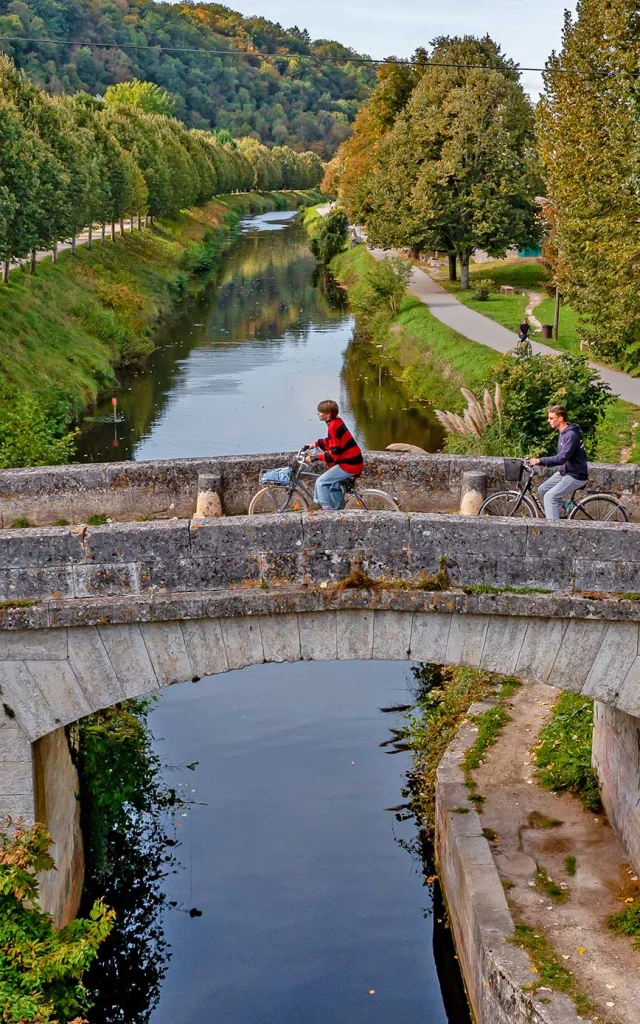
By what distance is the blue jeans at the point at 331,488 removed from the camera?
11.0m

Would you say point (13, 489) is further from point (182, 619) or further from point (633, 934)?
point (633, 934)

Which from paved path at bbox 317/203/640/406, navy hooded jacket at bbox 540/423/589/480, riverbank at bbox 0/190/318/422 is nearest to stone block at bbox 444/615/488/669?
navy hooded jacket at bbox 540/423/589/480

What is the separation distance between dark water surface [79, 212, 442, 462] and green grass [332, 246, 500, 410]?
0.68 m

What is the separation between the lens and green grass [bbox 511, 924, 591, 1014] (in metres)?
8.66

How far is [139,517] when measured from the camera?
11398 mm

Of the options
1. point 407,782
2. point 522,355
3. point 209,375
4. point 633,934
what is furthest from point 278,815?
point 209,375

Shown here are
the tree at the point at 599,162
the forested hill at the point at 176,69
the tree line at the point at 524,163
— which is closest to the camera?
the tree at the point at 599,162

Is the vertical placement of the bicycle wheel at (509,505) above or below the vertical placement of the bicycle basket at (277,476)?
below

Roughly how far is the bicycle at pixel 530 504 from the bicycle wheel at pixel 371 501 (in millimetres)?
870

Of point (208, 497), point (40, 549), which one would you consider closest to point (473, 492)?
point (208, 497)

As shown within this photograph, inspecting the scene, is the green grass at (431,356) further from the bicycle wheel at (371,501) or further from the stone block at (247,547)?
the stone block at (247,547)

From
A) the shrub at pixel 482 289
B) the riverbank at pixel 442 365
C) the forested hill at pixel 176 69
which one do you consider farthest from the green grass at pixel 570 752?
the forested hill at pixel 176 69

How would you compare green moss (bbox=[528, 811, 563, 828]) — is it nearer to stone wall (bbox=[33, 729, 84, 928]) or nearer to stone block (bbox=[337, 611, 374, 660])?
stone block (bbox=[337, 611, 374, 660])

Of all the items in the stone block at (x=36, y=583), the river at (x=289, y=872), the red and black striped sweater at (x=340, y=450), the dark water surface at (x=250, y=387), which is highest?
the red and black striped sweater at (x=340, y=450)
